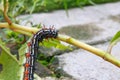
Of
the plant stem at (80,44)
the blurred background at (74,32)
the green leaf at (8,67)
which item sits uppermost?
the plant stem at (80,44)

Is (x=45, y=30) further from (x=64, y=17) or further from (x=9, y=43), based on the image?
(x=64, y=17)

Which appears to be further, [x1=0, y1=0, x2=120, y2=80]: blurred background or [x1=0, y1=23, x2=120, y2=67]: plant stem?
[x1=0, y1=0, x2=120, y2=80]: blurred background

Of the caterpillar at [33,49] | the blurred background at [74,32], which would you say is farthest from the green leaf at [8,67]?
the blurred background at [74,32]

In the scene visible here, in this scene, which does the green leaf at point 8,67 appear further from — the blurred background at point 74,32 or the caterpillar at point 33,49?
the blurred background at point 74,32

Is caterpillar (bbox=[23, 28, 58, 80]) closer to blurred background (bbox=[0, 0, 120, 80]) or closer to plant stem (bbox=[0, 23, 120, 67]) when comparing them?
plant stem (bbox=[0, 23, 120, 67])

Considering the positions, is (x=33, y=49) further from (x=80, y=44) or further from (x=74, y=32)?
(x=74, y=32)

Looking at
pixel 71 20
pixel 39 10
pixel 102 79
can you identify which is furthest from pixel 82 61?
pixel 39 10

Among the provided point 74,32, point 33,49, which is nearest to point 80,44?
point 33,49

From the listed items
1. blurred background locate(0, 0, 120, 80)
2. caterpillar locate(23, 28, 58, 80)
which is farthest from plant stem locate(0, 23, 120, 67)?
blurred background locate(0, 0, 120, 80)

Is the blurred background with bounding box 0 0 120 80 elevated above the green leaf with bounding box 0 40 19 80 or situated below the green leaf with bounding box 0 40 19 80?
below
